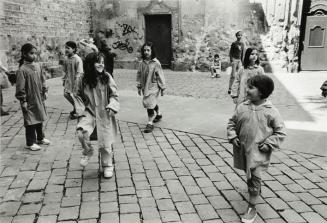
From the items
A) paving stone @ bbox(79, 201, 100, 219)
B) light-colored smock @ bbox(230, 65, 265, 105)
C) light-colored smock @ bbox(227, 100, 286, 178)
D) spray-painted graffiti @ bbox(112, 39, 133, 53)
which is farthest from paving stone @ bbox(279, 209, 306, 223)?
spray-painted graffiti @ bbox(112, 39, 133, 53)

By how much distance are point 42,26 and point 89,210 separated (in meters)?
10.1

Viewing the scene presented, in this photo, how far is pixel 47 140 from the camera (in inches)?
219

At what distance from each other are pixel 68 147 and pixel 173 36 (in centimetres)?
1029

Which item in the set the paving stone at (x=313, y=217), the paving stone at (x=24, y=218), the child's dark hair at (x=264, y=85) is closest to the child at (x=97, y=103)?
the paving stone at (x=24, y=218)

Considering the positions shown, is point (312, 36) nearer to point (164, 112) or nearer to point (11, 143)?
point (164, 112)

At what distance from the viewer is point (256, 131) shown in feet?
10.5

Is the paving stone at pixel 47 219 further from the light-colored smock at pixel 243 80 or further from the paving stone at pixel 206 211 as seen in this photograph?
the light-colored smock at pixel 243 80

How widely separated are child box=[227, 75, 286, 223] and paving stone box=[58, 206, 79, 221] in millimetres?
1676

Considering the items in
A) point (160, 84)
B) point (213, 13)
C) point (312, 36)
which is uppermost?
point (213, 13)

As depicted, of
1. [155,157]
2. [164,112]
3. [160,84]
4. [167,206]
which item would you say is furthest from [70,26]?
[167,206]

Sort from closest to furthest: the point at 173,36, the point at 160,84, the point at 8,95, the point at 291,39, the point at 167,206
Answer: the point at 167,206 → the point at 160,84 → the point at 8,95 → the point at 291,39 → the point at 173,36

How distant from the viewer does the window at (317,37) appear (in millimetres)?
13437

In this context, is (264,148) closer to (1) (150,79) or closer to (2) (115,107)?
(2) (115,107)

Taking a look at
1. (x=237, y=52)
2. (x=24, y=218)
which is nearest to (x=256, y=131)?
(x=24, y=218)
